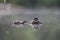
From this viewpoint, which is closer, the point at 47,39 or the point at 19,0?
the point at 47,39

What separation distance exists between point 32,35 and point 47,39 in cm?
35

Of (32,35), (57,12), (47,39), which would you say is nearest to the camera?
(47,39)

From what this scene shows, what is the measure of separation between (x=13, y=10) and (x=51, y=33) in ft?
10.0

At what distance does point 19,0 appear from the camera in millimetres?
5996

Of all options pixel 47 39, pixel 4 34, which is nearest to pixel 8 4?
Result: pixel 4 34

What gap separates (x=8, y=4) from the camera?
19.4ft

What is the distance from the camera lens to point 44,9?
20.3ft

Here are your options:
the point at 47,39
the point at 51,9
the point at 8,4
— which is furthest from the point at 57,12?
the point at 47,39

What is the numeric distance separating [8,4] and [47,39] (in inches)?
137

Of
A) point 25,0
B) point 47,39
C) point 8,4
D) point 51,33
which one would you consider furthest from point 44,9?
point 47,39

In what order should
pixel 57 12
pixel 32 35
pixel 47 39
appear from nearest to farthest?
pixel 47 39
pixel 32 35
pixel 57 12

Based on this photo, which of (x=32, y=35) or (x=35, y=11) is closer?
(x=32, y=35)

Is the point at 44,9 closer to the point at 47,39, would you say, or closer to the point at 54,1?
the point at 54,1

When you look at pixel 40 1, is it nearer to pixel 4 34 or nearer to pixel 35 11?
pixel 35 11
